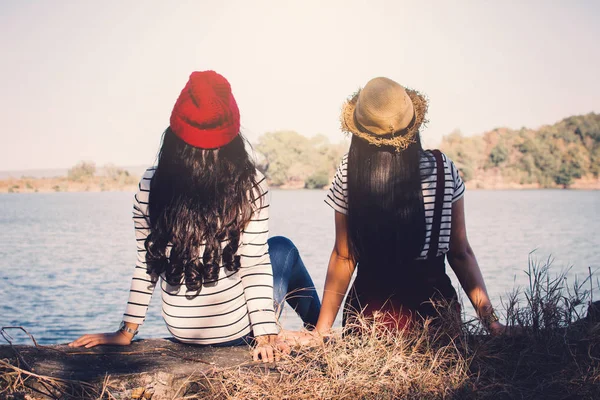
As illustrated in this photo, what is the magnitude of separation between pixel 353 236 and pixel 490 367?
708mm

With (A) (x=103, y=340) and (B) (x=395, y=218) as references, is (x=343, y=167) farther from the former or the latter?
(A) (x=103, y=340)

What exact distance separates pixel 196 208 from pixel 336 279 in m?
0.68

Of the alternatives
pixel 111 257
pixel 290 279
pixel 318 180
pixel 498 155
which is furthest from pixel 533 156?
pixel 290 279

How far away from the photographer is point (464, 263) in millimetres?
2564

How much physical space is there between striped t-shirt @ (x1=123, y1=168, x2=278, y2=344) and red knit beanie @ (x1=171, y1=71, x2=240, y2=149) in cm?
21

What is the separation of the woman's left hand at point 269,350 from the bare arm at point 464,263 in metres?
0.79

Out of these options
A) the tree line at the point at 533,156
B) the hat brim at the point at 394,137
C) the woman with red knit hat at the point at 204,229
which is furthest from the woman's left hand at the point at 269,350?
the tree line at the point at 533,156

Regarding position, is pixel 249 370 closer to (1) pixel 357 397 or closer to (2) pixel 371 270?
(1) pixel 357 397

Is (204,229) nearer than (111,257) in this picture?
Yes

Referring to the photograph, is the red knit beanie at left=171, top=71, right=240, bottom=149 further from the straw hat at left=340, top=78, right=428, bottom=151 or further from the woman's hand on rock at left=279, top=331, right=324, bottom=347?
the woman's hand on rock at left=279, top=331, right=324, bottom=347

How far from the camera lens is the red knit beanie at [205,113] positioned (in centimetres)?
223

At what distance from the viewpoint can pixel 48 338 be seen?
818 centimetres

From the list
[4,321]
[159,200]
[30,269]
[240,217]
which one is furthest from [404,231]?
[30,269]

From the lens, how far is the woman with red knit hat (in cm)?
227
